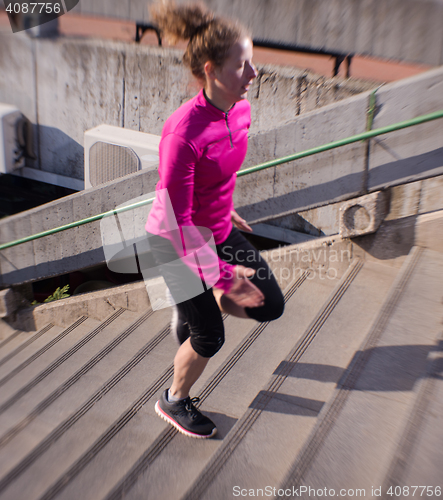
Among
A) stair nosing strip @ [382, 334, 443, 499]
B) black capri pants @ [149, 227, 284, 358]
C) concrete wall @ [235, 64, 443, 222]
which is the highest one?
concrete wall @ [235, 64, 443, 222]

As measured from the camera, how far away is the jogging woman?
5.74ft

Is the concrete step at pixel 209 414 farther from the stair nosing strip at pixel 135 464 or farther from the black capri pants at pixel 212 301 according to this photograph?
the black capri pants at pixel 212 301

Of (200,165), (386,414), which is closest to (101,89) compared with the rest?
(200,165)

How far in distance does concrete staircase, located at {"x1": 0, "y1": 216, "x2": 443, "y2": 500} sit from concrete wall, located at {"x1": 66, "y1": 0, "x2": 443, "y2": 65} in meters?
2.00

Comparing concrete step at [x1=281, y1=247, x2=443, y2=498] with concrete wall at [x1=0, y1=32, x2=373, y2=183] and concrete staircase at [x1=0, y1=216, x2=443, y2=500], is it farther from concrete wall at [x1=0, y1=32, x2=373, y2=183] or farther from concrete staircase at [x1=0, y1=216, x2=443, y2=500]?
concrete wall at [x1=0, y1=32, x2=373, y2=183]

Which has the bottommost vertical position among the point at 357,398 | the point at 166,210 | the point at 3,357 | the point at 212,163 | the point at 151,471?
the point at 3,357

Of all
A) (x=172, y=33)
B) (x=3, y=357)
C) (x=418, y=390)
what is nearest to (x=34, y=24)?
(x=3, y=357)

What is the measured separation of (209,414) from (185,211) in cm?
128

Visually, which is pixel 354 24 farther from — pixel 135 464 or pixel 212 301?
pixel 135 464

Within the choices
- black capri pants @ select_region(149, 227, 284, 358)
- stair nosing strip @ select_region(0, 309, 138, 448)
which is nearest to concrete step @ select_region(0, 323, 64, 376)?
stair nosing strip @ select_region(0, 309, 138, 448)

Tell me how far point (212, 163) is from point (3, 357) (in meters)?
3.66

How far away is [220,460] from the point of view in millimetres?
1916

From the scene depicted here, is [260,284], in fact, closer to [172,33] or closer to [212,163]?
[212,163]

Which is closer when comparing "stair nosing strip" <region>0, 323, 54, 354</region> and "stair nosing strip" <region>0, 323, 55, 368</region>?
"stair nosing strip" <region>0, 323, 55, 368</region>
